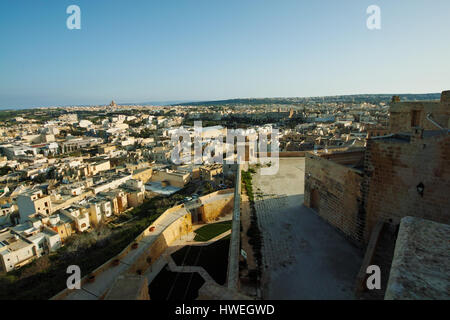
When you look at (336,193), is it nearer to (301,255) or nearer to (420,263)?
(301,255)

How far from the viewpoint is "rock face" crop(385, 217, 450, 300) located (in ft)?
8.93

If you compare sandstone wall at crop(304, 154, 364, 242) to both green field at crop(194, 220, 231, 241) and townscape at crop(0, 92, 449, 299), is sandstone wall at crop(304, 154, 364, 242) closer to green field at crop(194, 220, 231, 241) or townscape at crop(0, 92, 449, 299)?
townscape at crop(0, 92, 449, 299)

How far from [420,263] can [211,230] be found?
1446 centimetres

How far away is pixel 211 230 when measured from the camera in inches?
666

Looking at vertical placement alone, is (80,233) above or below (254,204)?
below

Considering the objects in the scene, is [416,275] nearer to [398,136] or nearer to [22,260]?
[398,136]

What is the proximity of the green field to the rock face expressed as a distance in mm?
13162

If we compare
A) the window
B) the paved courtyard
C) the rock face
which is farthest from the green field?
the rock face

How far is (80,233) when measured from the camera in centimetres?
1775

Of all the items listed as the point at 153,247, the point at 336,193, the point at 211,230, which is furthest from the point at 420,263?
the point at 211,230
